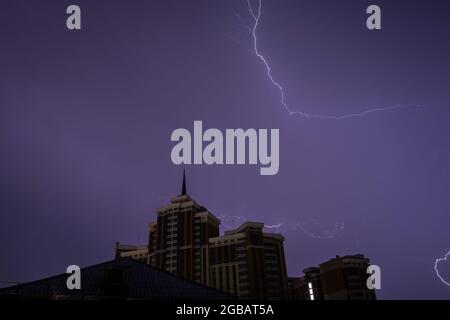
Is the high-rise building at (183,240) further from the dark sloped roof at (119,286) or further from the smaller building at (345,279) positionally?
the dark sloped roof at (119,286)

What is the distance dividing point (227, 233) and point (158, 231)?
23.0 meters

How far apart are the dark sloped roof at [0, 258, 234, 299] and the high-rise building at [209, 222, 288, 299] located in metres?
80.6

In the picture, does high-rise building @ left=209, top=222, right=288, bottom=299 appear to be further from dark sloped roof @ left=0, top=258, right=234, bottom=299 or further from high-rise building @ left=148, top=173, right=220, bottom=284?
dark sloped roof @ left=0, top=258, right=234, bottom=299

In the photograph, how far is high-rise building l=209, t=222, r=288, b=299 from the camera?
100 m

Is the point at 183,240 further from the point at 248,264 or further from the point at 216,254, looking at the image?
the point at 248,264

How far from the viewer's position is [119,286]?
19953 millimetres

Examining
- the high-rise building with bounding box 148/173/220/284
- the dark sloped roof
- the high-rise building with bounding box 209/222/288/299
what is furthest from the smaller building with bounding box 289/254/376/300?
the dark sloped roof

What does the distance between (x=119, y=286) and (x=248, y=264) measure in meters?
86.8

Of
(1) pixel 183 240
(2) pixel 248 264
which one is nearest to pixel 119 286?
(2) pixel 248 264

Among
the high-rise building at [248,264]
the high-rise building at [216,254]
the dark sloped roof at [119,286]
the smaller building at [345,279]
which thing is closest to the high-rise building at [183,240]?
the high-rise building at [216,254]

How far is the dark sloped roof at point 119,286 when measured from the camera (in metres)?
19.2
